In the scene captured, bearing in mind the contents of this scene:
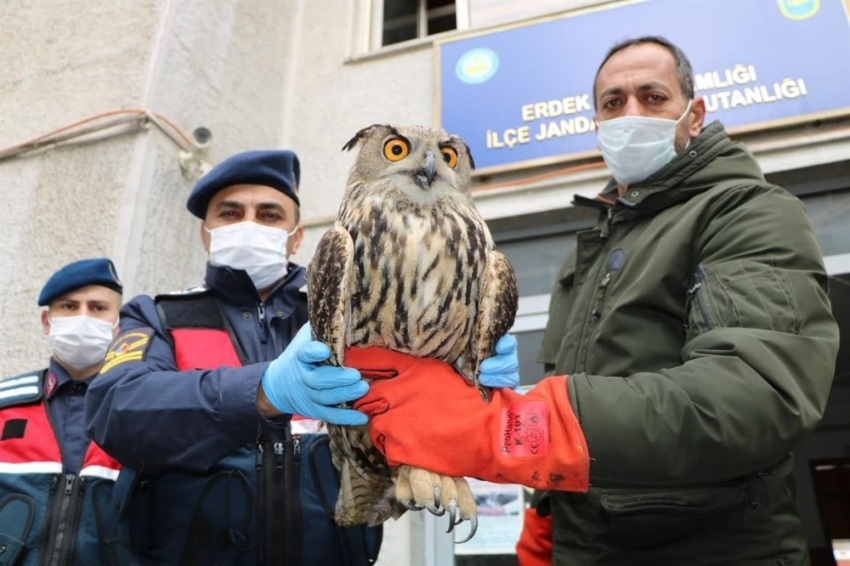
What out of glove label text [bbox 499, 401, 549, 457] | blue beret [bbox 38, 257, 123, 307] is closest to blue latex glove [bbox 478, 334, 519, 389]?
glove label text [bbox 499, 401, 549, 457]

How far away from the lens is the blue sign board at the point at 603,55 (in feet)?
12.1

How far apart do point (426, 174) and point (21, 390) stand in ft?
6.86

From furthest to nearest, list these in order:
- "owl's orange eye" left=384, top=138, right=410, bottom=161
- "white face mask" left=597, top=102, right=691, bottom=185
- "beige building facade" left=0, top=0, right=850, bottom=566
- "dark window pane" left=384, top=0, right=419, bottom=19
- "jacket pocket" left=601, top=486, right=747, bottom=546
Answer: "dark window pane" left=384, top=0, right=419, bottom=19, "beige building facade" left=0, top=0, right=850, bottom=566, "white face mask" left=597, top=102, right=691, bottom=185, "owl's orange eye" left=384, top=138, right=410, bottom=161, "jacket pocket" left=601, top=486, right=747, bottom=546

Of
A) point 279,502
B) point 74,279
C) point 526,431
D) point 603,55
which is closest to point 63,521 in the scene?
point 279,502

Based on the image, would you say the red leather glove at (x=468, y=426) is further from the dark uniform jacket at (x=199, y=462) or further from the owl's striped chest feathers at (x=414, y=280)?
the dark uniform jacket at (x=199, y=462)

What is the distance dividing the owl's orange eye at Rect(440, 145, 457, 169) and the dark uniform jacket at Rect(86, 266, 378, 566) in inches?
31.4

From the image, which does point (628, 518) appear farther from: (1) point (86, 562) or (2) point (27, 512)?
(2) point (27, 512)

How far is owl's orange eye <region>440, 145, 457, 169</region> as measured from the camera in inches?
69.5

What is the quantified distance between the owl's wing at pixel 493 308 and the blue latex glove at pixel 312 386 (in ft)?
1.06

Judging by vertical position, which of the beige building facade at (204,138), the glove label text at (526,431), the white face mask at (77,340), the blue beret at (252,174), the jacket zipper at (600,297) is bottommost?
the glove label text at (526,431)

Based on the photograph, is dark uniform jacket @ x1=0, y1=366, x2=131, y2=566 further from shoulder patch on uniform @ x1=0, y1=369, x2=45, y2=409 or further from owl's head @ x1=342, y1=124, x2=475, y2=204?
owl's head @ x1=342, y1=124, x2=475, y2=204

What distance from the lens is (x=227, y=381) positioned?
1576mm

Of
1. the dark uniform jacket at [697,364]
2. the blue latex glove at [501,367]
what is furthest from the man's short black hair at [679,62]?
the blue latex glove at [501,367]

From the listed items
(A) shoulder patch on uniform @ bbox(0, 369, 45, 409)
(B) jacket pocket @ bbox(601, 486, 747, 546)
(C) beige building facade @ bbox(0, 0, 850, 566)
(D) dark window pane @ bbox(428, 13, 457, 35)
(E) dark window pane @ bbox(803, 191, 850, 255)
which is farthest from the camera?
(D) dark window pane @ bbox(428, 13, 457, 35)
